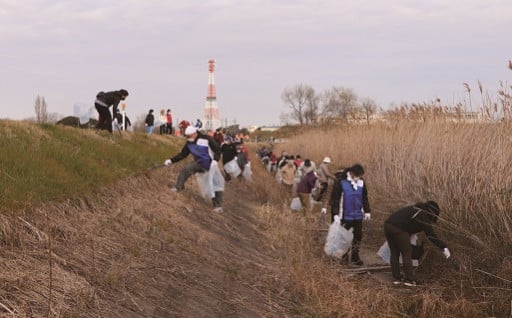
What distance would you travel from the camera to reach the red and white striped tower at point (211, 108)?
4234 centimetres

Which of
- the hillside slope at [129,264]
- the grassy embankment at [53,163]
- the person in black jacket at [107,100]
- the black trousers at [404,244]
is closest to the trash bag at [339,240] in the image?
the hillside slope at [129,264]

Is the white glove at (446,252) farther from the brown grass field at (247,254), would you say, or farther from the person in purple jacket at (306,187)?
the person in purple jacket at (306,187)

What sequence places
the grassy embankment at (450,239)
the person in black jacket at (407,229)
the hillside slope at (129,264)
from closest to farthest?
1. the hillside slope at (129,264)
2. the grassy embankment at (450,239)
3. the person in black jacket at (407,229)

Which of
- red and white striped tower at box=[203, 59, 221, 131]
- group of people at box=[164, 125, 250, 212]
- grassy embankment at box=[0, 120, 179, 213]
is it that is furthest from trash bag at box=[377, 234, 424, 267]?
red and white striped tower at box=[203, 59, 221, 131]

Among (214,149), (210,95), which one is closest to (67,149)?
(214,149)

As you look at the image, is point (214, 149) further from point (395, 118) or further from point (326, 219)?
point (395, 118)

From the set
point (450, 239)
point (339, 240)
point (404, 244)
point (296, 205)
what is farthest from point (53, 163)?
point (296, 205)

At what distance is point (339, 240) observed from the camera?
9758 mm

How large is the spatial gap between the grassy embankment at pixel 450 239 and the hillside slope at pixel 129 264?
0.65m

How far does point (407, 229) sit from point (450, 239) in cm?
78

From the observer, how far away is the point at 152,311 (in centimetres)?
549

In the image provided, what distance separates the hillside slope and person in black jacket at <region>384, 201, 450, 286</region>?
5.78 feet

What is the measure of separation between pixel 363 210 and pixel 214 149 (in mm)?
3236

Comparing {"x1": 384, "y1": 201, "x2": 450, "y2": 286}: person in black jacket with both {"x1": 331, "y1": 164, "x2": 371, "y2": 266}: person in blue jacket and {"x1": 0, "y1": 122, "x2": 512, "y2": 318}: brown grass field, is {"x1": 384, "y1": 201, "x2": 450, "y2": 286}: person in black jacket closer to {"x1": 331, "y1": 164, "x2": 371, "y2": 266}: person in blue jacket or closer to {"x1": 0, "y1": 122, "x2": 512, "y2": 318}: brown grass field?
{"x1": 0, "y1": 122, "x2": 512, "y2": 318}: brown grass field
